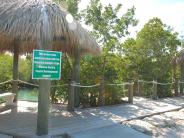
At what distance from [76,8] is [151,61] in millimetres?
4930

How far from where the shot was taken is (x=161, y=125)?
1123 cm

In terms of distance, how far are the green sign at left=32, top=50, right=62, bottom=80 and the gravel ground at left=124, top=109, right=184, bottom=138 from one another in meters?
2.95

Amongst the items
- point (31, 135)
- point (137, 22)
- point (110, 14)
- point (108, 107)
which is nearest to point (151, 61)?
point (137, 22)

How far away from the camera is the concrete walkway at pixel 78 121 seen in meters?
9.25

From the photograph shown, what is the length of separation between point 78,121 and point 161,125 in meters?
2.43

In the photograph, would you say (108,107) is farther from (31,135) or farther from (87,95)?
(31,135)

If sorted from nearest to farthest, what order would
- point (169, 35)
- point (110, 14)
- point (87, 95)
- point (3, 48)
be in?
1. point (87, 95)
2. point (3, 48)
3. point (110, 14)
4. point (169, 35)

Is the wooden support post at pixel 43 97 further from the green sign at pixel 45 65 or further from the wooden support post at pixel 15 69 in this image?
the wooden support post at pixel 15 69

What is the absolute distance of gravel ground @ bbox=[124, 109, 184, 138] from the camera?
1019 centimetres

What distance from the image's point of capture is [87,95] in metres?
14.0

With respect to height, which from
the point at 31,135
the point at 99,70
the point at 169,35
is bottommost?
the point at 31,135

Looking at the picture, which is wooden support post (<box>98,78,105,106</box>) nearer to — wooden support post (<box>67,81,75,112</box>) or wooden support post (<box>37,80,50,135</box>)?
wooden support post (<box>67,81,75,112</box>)

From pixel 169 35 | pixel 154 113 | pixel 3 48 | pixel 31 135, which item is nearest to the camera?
pixel 31 135

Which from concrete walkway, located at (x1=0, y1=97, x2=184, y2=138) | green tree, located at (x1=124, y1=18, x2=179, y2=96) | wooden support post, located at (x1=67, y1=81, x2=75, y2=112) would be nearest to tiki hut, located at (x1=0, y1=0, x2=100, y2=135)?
concrete walkway, located at (x1=0, y1=97, x2=184, y2=138)
